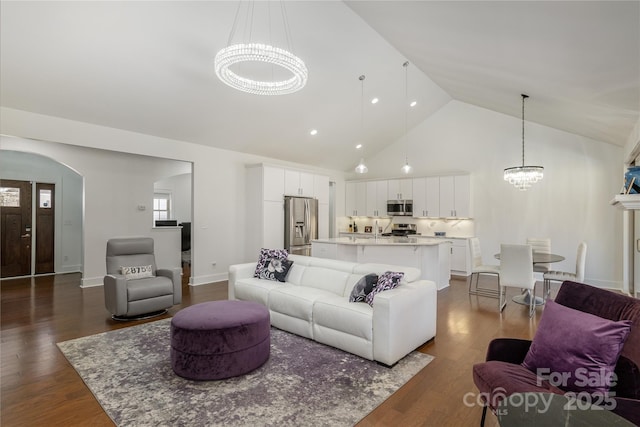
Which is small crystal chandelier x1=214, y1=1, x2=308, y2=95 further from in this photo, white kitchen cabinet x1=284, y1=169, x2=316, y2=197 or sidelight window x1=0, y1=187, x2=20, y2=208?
sidelight window x1=0, y1=187, x2=20, y2=208

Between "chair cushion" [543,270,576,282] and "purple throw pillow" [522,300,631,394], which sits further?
"chair cushion" [543,270,576,282]

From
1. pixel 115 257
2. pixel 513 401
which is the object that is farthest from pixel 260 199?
pixel 513 401

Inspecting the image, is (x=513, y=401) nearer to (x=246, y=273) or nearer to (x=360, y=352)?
(x=360, y=352)

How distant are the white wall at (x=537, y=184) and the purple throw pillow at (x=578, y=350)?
5.61 m

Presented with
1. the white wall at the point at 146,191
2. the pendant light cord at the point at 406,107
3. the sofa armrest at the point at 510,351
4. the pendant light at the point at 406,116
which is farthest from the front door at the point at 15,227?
the sofa armrest at the point at 510,351

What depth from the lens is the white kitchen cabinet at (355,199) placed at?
30.1 ft

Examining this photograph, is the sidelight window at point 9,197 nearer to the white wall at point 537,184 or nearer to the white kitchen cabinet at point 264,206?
the white kitchen cabinet at point 264,206

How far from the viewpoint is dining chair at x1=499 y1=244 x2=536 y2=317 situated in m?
4.47

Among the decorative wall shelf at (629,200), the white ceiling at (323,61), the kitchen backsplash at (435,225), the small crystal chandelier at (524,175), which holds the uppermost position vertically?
the white ceiling at (323,61)

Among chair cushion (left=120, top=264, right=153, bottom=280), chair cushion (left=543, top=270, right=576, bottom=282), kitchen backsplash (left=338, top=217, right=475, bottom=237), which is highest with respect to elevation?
kitchen backsplash (left=338, top=217, right=475, bottom=237)

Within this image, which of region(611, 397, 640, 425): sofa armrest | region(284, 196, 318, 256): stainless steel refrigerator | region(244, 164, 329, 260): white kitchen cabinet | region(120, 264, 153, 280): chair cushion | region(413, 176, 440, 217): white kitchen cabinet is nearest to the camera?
region(611, 397, 640, 425): sofa armrest

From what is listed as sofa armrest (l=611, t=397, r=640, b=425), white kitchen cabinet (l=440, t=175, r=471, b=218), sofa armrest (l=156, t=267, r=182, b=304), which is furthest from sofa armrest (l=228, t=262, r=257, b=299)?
white kitchen cabinet (l=440, t=175, r=471, b=218)

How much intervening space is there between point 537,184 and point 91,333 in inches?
315

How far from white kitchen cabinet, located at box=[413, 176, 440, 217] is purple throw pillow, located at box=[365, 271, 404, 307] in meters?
5.01
